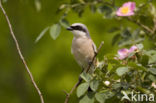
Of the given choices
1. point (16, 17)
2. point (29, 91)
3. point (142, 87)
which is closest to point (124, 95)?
point (142, 87)

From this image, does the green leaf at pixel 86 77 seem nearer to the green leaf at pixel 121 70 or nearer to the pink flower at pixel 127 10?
the green leaf at pixel 121 70

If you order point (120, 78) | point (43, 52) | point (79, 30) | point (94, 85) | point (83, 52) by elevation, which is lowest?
point (43, 52)

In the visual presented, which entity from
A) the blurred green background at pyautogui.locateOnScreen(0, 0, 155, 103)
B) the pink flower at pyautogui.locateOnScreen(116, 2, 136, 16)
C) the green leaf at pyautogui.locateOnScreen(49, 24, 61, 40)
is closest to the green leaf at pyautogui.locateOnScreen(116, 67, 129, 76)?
the green leaf at pyautogui.locateOnScreen(49, 24, 61, 40)

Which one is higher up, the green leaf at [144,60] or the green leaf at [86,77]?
the green leaf at [86,77]

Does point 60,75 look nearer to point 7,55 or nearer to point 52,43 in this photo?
point 52,43

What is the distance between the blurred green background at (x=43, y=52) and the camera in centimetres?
450

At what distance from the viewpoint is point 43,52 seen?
4664 millimetres

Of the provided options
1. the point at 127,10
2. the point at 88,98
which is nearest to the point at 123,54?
the point at 127,10

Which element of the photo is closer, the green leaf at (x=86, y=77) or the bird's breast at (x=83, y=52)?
the green leaf at (x=86, y=77)

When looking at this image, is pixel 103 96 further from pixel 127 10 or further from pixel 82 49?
pixel 82 49

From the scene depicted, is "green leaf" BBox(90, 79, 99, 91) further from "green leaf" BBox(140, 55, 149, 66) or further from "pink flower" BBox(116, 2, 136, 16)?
"pink flower" BBox(116, 2, 136, 16)

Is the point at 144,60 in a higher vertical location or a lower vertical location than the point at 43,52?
higher

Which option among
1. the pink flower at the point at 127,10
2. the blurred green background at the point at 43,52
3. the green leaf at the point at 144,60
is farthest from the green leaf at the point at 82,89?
the blurred green background at the point at 43,52

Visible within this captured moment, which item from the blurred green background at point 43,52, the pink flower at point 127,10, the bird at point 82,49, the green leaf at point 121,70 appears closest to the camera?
Answer: the green leaf at point 121,70
